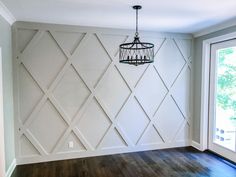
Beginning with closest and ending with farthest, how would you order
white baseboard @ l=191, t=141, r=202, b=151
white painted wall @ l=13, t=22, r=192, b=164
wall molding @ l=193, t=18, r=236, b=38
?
wall molding @ l=193, t=18, r=236, b=38
white painted wall @ l=13, t=22, r=192, b=164
white baseboard @ l=191, t=141, r=202, b=151

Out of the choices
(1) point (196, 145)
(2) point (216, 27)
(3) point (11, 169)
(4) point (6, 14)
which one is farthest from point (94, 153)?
(2) point (216, 27)

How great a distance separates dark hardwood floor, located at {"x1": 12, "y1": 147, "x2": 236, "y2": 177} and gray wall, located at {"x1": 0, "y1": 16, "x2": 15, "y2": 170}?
17.2 inches

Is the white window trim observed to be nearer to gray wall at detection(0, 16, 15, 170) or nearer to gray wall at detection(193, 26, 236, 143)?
gray wall at detection(193, 26, 236, 143)

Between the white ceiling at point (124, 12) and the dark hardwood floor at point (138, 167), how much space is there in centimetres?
251

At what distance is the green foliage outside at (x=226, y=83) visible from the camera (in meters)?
3.70

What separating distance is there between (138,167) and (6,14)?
320cm

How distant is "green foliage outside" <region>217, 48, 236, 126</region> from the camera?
12.1 ft

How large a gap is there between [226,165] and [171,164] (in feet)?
3.13

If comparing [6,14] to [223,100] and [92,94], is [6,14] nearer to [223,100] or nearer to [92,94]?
[92,94]

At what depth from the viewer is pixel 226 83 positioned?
3840mm

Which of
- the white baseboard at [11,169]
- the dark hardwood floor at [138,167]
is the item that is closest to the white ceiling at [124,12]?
the white baseboard at [11,169]

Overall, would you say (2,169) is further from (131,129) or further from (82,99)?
(131,129)

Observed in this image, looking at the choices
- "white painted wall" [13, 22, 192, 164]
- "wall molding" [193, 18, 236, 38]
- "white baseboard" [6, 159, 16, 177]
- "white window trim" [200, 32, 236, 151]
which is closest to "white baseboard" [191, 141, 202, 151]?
"white window trim" [200, 32, 236, 151]

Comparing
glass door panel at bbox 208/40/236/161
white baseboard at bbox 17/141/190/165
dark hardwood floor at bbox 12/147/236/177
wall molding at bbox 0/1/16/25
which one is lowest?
dark hardwood floor at bbox 12/147/236/177
